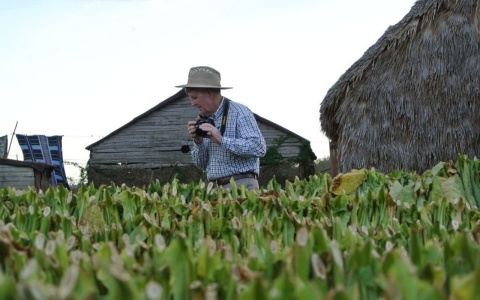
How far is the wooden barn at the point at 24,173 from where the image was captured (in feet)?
65.6

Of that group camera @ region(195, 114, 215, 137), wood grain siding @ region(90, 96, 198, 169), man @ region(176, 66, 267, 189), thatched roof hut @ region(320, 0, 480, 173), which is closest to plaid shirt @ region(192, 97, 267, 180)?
man @ region(176, 66, 267, 189)

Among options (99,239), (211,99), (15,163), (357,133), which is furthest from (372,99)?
(15,163)

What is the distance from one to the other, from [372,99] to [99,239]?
965 centimetres

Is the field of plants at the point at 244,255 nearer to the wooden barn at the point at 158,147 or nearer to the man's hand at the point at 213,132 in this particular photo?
the man's hand at the point at 213,132

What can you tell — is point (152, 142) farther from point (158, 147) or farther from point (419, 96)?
point (419, 96)

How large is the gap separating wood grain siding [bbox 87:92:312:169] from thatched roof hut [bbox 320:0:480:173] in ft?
45.9

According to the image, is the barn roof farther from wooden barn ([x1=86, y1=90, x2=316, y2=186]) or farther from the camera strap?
the camera strap

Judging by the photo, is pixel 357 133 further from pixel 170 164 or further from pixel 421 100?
pixel 170 164

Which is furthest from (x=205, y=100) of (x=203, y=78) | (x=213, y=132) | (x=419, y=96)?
(x=419, y=96)

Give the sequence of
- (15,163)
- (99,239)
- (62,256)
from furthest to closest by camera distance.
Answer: (15,163)
(99,239)
(62,256)

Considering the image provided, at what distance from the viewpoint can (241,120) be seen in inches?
209

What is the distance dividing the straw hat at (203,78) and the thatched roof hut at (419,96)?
5774mm

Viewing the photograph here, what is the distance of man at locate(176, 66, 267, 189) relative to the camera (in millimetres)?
5047

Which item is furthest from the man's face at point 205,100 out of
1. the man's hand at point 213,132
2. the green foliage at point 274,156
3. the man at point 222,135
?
the green foliage at point 274,156
